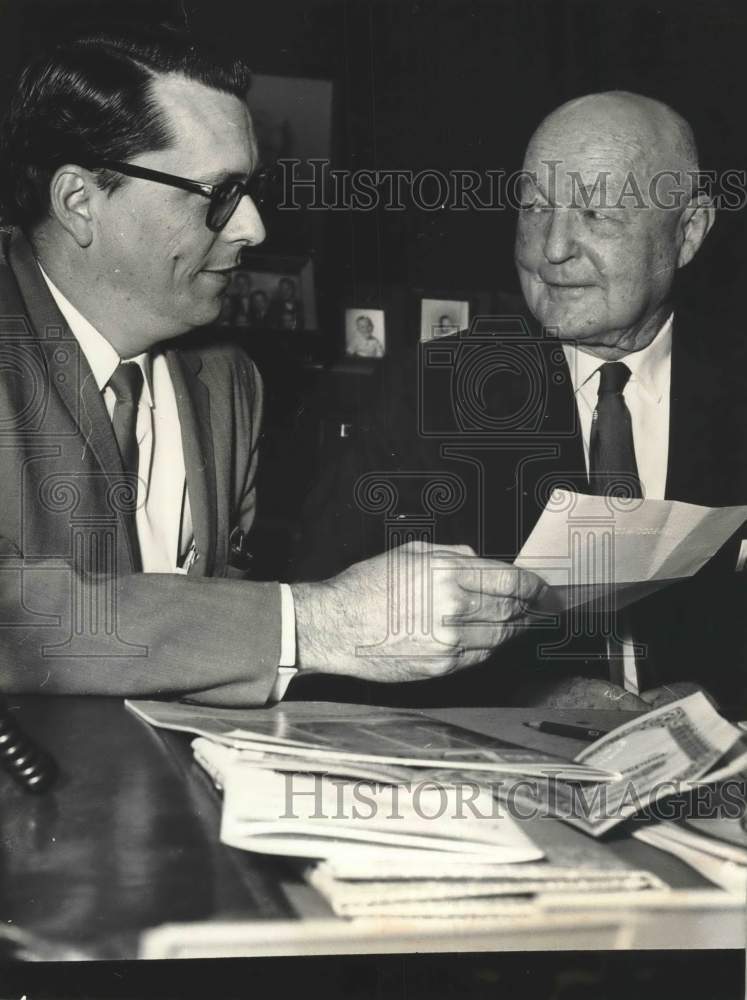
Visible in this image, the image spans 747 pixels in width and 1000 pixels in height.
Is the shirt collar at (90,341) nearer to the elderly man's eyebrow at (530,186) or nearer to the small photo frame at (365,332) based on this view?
the small photo frame at (365,332)

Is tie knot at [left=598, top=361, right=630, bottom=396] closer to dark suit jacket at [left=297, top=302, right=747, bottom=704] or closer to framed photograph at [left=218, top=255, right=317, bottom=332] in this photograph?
dark suit jacket at [left=297, top=302, right=747, bottom=704]

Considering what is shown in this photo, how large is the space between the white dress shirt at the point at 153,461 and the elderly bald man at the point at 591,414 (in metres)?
0.21

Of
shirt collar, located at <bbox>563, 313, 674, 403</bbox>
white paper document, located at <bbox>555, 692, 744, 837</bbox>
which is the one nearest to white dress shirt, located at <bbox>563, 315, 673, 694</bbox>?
shirt collar, located at <bbox>563, 313, 674, 403</bbox>

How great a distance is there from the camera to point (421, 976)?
1.03 m

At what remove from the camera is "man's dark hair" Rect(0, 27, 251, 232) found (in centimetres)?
115

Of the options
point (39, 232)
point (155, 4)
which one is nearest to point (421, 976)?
point (39, 232)

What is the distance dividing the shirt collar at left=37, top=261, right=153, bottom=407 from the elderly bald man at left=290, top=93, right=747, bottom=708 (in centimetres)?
35

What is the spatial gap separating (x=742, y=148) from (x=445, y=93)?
1.46 feet

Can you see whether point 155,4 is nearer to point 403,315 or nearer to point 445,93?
point 445,93

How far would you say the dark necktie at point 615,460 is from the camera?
1.30 m

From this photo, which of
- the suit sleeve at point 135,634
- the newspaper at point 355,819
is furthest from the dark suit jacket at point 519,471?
the newspaper at point 355,819

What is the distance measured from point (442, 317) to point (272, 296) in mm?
252

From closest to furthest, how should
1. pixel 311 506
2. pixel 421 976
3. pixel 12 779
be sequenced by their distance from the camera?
pixel 12 779, pixel 421 976, pixel 311 506

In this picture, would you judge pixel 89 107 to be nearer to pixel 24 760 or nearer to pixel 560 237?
pixel 560 237
